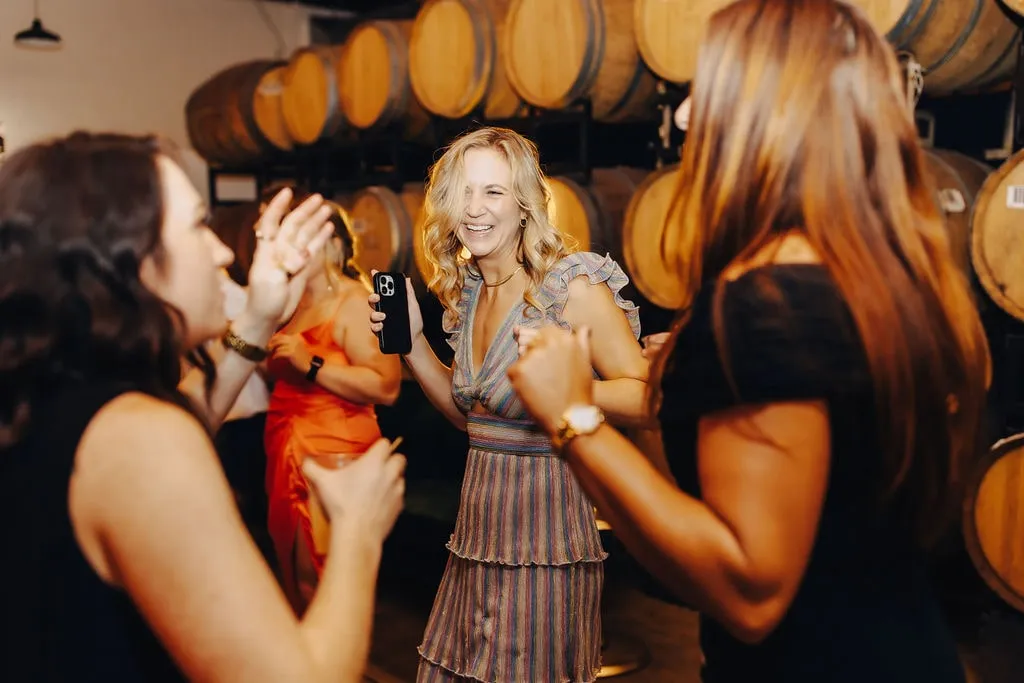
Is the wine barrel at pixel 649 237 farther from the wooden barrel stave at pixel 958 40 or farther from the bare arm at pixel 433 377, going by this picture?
the bare arm at pixel 433 377

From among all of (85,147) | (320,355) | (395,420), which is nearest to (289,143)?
(395,420)

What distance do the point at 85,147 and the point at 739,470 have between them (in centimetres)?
79

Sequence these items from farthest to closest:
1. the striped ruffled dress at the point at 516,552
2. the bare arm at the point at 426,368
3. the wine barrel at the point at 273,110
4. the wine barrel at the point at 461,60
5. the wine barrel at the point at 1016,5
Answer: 1. the wine barrel at the point at 273,110
2. the wine barrel at the point at 461,60
3. the wine barrel at the point at 1016,5
4. the bare arm at the point at 426,368
5. the striped ruffled dress at the point at 516,552

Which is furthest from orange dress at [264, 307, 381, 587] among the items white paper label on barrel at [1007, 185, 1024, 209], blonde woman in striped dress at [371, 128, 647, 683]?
white paper label on barrel at [1007, 185, 1024, 209]

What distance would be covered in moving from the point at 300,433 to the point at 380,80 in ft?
7.68

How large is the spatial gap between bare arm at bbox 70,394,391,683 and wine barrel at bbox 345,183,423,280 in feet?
12.0

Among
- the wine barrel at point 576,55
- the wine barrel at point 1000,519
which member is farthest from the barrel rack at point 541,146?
the wine barrel at point 1000,519

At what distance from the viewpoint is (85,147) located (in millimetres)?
998

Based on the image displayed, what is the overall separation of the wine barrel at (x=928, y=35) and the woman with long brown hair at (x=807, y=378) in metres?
1.78

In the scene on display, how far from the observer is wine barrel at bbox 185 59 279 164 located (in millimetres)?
6066

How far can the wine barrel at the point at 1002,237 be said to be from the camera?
263 cm

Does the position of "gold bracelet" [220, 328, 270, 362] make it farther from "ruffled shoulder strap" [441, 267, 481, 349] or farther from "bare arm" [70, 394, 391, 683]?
"ruffled shoulder strap" [441, 267, 481, 349]

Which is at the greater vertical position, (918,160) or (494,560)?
(918,160)

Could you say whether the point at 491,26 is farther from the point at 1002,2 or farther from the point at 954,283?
the point at 954,283
